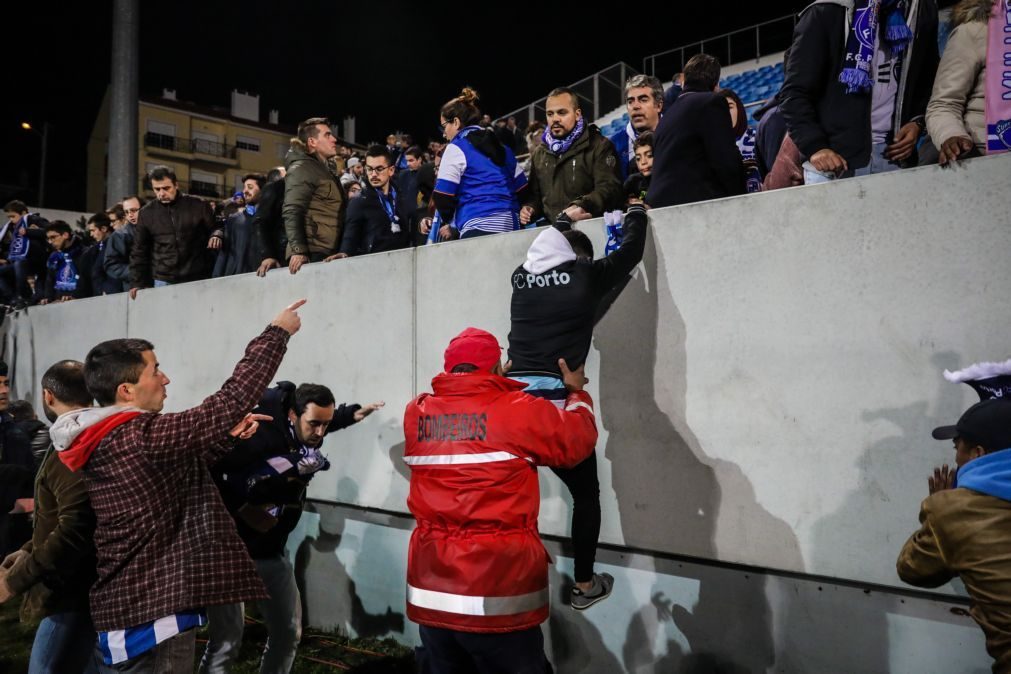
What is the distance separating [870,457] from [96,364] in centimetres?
329

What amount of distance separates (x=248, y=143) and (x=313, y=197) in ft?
155

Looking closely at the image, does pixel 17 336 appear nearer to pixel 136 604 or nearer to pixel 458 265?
pixel 458 265

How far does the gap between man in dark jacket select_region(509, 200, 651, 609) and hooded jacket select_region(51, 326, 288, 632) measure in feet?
4.19

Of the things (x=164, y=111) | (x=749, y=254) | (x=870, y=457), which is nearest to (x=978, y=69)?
(x=749, y=254)

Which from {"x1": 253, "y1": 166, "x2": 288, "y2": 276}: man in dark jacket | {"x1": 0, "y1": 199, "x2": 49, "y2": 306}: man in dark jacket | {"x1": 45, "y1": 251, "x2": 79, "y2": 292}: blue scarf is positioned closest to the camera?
{"x1": 253, "y1": 166, "x2": 288, "y2": 276}: man in dark jacket

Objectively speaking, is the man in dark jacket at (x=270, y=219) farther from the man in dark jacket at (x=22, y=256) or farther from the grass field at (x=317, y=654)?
the man in dark jacket at (x=22, y=256)

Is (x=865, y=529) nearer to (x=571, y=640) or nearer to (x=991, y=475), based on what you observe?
(x=991, y=475)

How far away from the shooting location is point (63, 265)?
32.6ft

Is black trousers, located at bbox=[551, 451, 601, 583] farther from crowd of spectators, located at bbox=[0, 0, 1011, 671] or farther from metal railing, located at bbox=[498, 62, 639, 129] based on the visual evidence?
metal railing, located at bbox=[498, 62, 639, 129]

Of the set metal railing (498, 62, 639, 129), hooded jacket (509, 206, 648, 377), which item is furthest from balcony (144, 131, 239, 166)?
hooded jacket (509, 206, 648, 377)

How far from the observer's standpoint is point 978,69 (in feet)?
Result: 10.1

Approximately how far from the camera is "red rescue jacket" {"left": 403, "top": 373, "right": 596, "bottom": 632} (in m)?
2.64

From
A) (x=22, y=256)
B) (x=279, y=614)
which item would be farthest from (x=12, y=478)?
(x=22, y=256)

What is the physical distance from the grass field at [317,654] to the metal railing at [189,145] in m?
45.0
